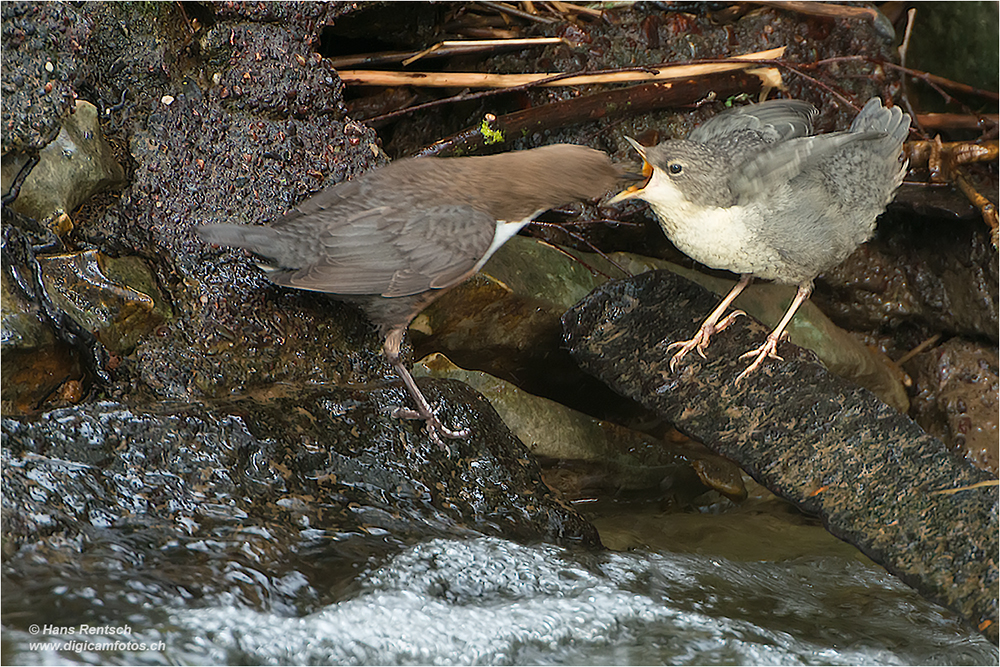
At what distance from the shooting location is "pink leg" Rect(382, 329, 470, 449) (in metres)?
2.91

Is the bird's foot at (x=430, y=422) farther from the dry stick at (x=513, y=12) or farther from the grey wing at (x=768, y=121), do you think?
the dry stick at (x=513, y=12)

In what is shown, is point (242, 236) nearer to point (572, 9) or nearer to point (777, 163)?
point (777, 163)

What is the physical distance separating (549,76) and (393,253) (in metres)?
1.59

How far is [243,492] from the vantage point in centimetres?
247

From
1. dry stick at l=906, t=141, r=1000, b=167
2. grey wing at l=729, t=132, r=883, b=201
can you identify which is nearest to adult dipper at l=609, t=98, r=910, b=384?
grey wing at l=729, t=132, r=883, b=201

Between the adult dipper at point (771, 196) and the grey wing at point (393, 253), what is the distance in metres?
0.60

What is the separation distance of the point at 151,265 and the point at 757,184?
2.13 m

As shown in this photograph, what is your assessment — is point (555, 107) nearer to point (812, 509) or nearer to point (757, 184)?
point (757, 184)

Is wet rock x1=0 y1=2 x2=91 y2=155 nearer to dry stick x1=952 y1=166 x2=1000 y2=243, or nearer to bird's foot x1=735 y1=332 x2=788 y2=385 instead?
bird's foot x1=735 y1=332 x2=788 y2=385

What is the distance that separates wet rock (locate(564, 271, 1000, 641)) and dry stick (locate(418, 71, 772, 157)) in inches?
37.4

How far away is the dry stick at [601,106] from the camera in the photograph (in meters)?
3.93

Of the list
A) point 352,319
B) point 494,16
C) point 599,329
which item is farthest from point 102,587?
point 494,16

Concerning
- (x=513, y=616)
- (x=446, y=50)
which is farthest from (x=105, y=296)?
(x=446, y=50)

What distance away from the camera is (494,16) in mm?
4375
